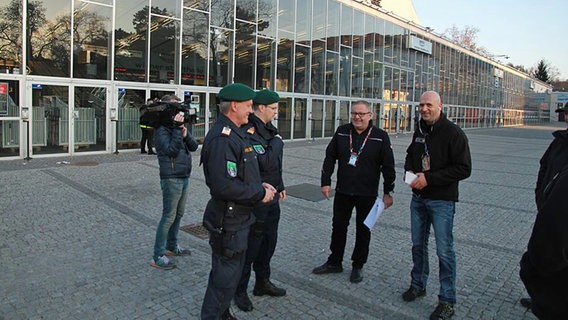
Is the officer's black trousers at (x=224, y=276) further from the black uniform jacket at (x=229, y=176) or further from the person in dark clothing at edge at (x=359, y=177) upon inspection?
the person in dark clothing at edge at (x=359, y=177)

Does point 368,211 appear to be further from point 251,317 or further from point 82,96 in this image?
point 82,96

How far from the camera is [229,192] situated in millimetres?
2854

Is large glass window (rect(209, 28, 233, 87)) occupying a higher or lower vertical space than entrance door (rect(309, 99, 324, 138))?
higher

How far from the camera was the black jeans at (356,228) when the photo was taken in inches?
175

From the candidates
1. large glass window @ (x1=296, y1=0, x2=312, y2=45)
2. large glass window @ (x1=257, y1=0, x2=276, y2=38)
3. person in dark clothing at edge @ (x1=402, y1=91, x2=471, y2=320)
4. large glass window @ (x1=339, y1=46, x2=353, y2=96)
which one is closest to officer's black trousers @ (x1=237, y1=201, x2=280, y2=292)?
person in dark clothing at edge @ (x1=402, y1=91, x2=471, y2=320)

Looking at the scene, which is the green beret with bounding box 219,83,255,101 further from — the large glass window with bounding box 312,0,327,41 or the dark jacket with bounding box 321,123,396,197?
the large glass window with bounding box 312,0,327,41

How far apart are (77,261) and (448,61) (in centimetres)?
3834

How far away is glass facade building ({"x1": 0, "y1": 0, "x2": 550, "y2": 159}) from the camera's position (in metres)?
12.3

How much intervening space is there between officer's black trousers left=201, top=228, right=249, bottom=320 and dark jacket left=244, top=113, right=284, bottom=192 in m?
0.85

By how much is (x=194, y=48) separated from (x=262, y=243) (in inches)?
540

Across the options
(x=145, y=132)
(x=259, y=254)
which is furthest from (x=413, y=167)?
(x=145, y=132)

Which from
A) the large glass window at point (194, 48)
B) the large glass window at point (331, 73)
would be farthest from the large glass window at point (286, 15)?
the large glass window at point (194, 48)

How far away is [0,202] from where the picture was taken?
23.0ft

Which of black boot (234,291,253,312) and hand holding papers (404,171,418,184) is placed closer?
black boot (234,291,253,312)
